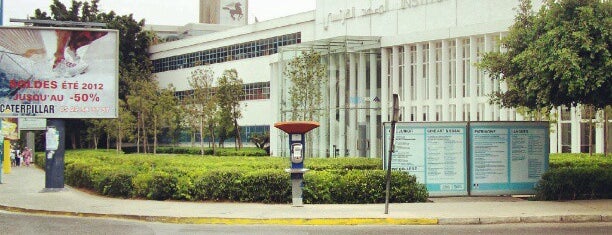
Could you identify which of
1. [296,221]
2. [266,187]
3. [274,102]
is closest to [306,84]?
[274,102]

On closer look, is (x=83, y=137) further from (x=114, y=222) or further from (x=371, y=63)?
(x=114, y=222)

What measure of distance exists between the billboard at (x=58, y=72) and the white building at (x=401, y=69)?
17.5m

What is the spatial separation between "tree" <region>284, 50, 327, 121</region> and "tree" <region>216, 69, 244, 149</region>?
640 inches

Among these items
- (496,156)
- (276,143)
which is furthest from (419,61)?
(496,156)

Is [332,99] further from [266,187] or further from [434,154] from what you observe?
[266,187]

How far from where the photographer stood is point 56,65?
2370cm

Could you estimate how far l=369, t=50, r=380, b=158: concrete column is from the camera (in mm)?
45906

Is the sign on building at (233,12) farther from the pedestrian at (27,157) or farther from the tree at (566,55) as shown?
the tree at (566,55)

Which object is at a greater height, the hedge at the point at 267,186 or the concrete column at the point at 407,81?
the concrete column at the point at 407,81

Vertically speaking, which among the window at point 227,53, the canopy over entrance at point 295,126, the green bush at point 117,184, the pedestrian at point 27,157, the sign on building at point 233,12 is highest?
the sign on building at point 233,12

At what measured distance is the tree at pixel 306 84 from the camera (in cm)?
4266

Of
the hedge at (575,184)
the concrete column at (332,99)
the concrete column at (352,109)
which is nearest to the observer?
the hedge at (575,184)

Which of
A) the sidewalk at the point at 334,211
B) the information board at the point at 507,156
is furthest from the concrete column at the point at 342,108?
the sidewalk at the point at 334,211

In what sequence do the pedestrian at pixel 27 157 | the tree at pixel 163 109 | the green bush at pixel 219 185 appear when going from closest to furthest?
the green bush at pixel 219 185 → the pedestrian at pixel 27 157 → the tree at pixel 163 109
